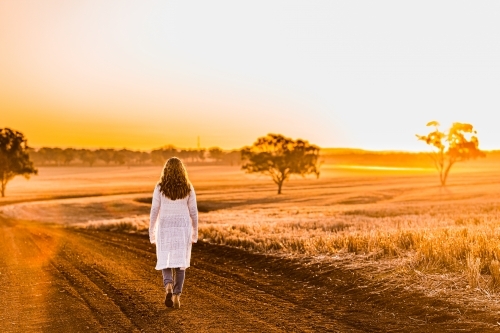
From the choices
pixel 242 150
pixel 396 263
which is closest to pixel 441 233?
pixel 396 263

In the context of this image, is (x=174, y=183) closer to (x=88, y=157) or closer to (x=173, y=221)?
(x=173, y=221)

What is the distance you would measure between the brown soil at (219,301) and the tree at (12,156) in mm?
66475

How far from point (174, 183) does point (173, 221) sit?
2.33 feet

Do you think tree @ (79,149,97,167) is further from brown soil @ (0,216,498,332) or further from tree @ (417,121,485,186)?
brown soil @ (0,216,498,332)

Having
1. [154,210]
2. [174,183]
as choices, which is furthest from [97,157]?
[174,183]

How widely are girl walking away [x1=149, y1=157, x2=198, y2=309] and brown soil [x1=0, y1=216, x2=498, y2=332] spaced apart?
65 cm

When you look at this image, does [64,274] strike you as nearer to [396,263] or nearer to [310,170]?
Result: [396,263]

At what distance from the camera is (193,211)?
958 centimetres

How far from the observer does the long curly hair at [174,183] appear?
9344 millimetres

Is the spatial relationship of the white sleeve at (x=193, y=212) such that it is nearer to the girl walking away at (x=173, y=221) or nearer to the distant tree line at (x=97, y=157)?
the girl walking away at (x=173, y=221)

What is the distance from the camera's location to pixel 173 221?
31.0 feet

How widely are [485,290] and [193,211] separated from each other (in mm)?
5458

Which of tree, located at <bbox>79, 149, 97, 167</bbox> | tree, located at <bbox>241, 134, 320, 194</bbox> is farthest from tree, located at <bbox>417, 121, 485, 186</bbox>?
tree, located at <bbox>79, 149, 97, 167</bbox>

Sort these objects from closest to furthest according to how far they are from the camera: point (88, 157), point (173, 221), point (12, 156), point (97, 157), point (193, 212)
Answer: point (173, 221) → point (193, 212) → point (12, 156) → point (88, 157) → point (97, 157)
